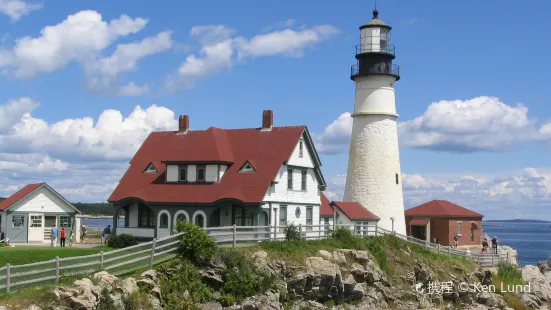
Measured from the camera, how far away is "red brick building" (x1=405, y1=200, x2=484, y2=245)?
52.1m

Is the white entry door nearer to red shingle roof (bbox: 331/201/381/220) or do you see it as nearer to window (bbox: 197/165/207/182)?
window (bbox: 197/165/207/182)

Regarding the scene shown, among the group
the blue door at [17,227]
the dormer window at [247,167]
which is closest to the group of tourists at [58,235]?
the blue door at [17,227]

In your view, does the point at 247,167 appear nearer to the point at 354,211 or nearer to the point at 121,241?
the point at 121,241

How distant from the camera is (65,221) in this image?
134ft

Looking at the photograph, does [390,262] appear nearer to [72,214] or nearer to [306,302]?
[306,302]

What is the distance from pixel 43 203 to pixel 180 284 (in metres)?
17.7

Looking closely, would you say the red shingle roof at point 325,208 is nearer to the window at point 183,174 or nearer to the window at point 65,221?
the window at point 183,174

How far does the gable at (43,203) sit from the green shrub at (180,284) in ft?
54.8

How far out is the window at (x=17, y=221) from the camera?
3931cm

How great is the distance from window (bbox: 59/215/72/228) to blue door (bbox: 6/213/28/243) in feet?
A: 6.67

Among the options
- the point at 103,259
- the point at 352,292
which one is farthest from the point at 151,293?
the point at 352,292

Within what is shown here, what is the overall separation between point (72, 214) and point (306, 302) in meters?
17.5

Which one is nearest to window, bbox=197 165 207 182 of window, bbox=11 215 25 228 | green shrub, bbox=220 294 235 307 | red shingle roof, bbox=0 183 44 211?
red shingle roof, bbox=0 183 44 211

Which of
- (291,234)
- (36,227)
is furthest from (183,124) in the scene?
(291,234)
